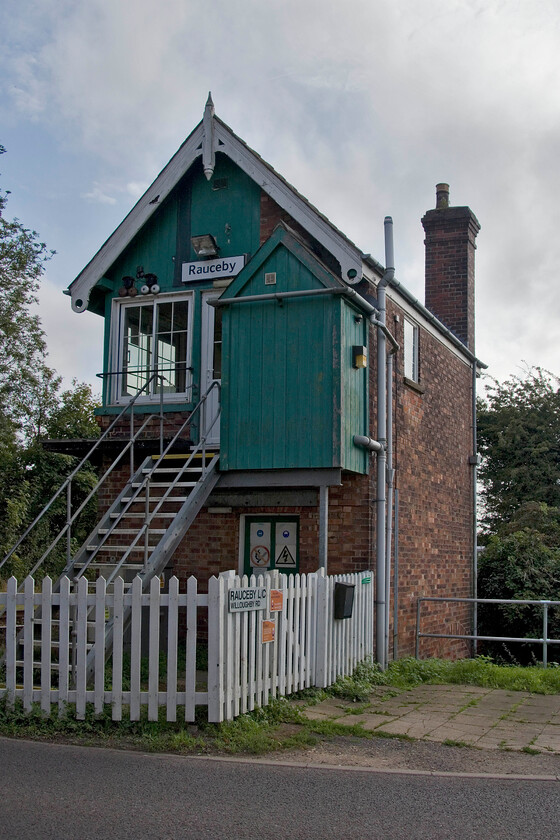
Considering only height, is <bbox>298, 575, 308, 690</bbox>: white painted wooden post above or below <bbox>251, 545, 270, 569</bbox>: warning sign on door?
below

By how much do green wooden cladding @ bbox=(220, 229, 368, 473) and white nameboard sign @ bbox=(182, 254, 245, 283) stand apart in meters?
1.27

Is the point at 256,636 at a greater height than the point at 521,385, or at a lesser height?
lesser

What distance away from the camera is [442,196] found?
689 inches

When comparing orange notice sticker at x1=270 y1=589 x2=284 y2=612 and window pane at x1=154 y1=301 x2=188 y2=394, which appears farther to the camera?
window pane at x1=154 y1=301 x2=188 y2=394

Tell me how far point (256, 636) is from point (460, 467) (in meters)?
8.64

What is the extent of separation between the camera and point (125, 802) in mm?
5695

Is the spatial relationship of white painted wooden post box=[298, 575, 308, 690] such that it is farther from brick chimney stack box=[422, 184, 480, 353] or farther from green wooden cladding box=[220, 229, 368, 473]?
brick chimney stack box=[422, 184, 480, 353]

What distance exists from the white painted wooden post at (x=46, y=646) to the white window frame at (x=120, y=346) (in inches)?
208

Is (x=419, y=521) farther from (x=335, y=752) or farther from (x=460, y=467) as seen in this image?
(x=335, y=752)

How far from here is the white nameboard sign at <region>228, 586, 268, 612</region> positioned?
785 cm

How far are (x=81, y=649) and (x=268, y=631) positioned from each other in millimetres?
1734

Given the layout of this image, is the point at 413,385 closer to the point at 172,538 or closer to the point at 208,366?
the point at 208,366

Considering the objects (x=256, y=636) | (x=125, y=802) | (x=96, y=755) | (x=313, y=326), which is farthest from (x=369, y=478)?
(x=125, y=802)

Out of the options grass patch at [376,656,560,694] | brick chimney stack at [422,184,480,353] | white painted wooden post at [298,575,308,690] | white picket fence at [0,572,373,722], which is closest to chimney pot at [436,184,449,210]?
brick chimney stack at [422,184,480,353]
